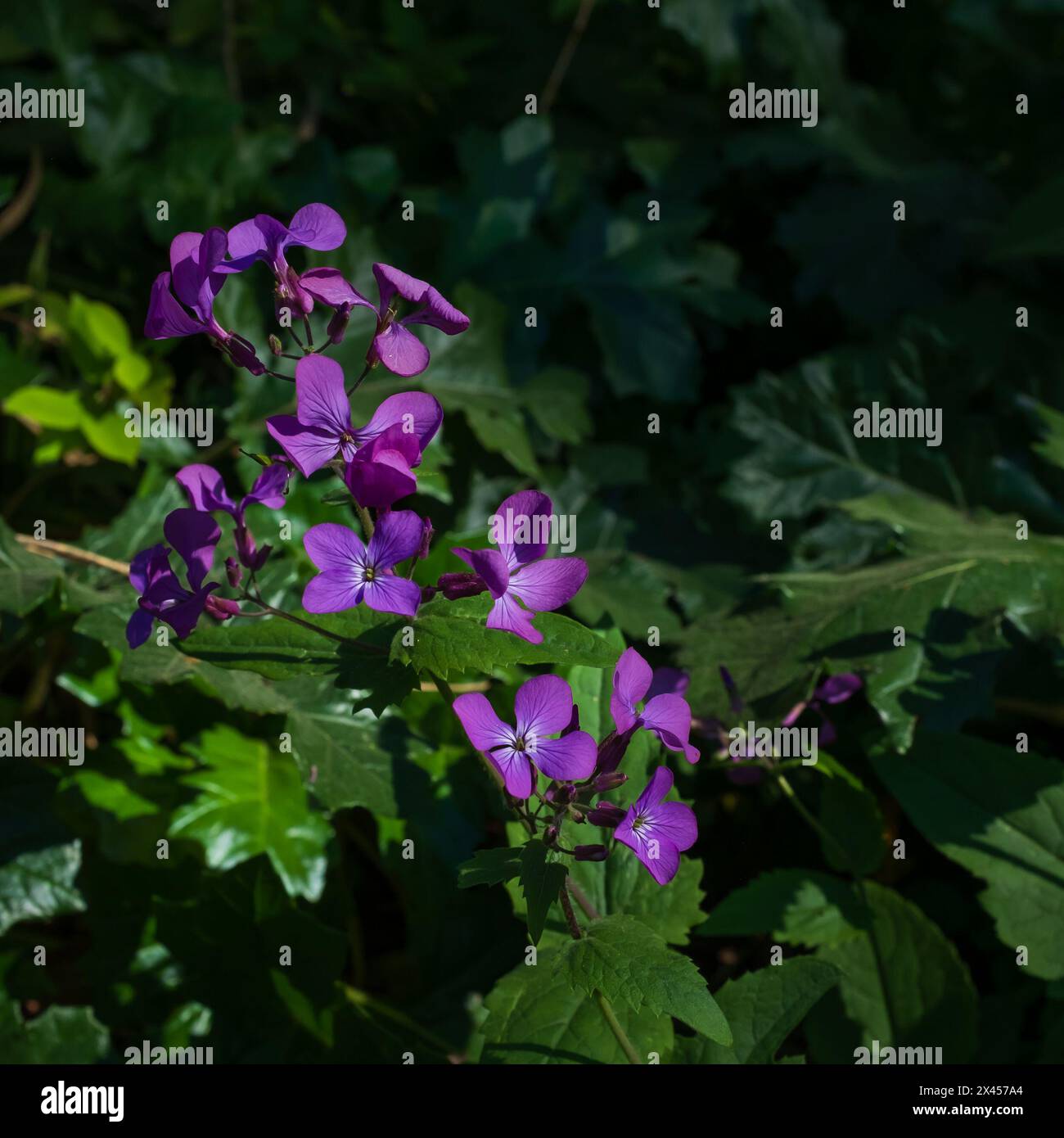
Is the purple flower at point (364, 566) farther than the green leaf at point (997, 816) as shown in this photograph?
No

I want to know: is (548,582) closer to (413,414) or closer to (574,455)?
(413,414)

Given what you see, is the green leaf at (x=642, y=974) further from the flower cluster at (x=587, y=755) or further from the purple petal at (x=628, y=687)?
the purple petal at (x=628, y=687)

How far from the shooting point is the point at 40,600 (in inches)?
78.6

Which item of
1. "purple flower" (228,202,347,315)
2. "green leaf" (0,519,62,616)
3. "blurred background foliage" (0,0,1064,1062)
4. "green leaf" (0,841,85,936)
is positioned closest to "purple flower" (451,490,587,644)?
"purple flower" (228,202,347,315)

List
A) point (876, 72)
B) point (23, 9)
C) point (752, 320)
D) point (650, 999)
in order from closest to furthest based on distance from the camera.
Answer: point (650, 999), point (23, 9), point (752, 320), point (876, 72)

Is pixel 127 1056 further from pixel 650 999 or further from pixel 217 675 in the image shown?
pixel 650 999

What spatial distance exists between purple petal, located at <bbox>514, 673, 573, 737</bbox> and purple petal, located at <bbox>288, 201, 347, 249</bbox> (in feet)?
1.88

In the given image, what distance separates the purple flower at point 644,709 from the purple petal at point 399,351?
1.37 ft

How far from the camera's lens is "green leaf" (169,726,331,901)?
211cm

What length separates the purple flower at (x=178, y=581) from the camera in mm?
1316

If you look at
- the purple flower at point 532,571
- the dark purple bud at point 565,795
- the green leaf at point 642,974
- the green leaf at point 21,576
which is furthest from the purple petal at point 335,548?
the green leaf at point 21,576

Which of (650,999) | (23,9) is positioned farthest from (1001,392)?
(23,9)

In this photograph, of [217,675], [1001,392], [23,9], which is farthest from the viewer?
[23,9]
